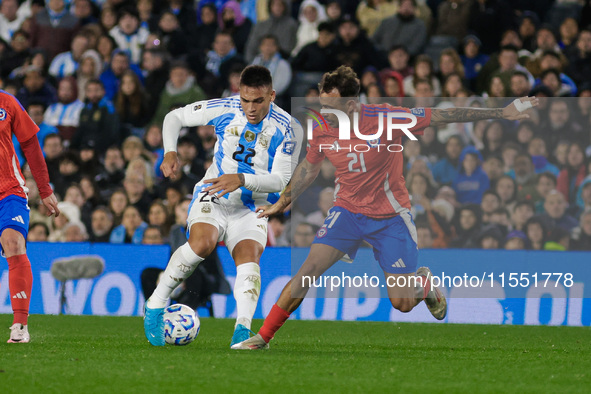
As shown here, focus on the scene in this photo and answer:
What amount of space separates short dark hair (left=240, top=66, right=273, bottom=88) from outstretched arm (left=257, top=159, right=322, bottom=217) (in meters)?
0.83

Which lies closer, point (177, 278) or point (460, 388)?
point (460, 388)

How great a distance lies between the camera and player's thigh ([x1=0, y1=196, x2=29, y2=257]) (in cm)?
776

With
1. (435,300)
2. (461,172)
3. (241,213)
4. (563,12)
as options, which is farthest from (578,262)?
(563,12)

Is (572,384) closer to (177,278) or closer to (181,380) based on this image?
(181,380)

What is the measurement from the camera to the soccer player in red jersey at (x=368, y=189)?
7832 mm

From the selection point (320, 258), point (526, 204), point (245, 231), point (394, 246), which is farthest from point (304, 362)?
point (526, 204)

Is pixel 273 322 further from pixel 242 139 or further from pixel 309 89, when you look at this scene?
pixel 309 89

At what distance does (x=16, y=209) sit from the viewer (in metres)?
7.86

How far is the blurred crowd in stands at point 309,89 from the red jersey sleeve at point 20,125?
3.00m

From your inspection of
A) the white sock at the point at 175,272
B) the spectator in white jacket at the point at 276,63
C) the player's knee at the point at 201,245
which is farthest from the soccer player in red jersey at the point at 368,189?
the spectator in white jacket at the point at 276,63

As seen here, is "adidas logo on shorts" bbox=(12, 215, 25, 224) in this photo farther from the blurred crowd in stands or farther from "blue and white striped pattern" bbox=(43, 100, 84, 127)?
"blue and white striped pattern" bbox=(43, 100, 84, 127)

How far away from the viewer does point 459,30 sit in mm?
15250

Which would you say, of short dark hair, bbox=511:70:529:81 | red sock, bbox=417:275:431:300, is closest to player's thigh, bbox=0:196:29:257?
red sock, bbox=417:275:431:300

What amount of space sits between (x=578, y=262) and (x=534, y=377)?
519 centimetres
